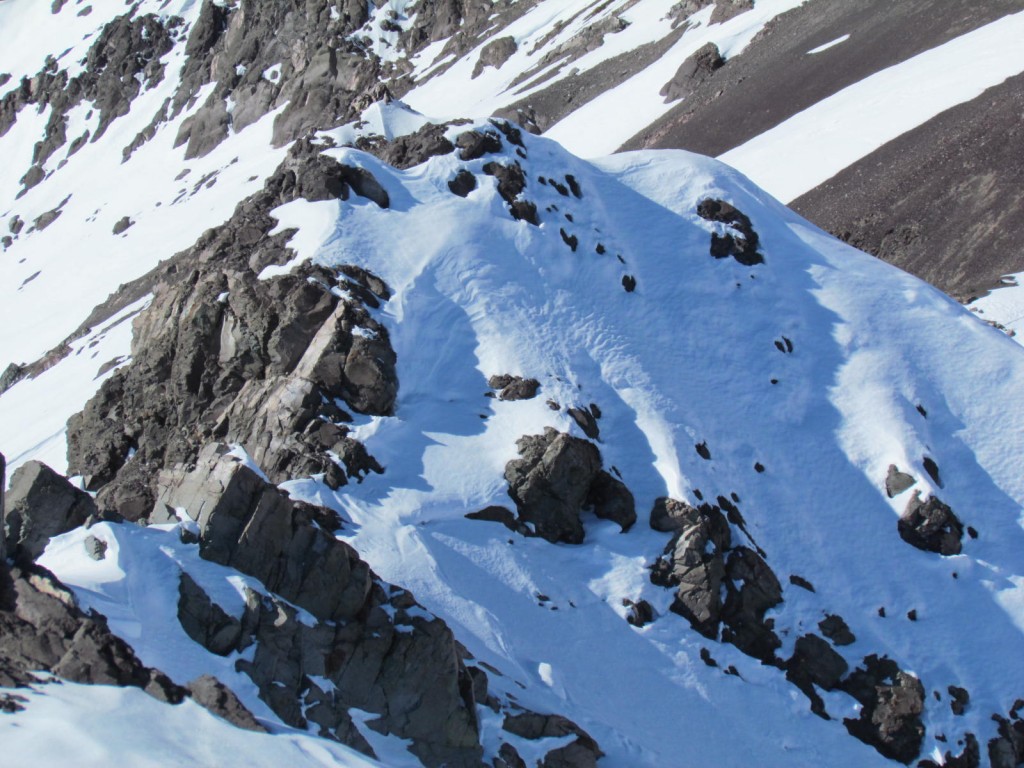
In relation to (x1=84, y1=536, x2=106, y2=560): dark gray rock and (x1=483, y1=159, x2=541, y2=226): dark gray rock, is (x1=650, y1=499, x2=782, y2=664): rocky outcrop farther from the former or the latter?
(x1=84, y1=536, x2=106, y2=560): dark gray rock

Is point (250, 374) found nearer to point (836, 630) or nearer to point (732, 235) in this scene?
Result: point (732, 235)

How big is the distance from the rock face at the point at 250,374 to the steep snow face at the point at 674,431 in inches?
25.8

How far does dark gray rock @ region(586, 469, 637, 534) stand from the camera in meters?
22.5

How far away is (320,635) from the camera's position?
16109mm

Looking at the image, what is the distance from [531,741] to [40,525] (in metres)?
8.23

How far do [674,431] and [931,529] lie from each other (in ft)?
19.5

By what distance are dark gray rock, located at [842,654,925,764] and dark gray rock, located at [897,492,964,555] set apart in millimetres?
3249

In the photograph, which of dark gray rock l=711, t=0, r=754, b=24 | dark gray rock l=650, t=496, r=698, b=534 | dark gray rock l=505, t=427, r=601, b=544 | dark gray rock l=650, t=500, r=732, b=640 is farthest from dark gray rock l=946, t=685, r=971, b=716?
dark gray rock l=711, t=0, r=754, b=24

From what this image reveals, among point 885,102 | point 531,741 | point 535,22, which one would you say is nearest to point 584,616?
point 531,741

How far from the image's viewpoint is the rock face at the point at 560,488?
22.1m

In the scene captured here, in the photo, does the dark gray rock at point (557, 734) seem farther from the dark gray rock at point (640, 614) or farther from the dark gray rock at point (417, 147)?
the dark gray rock at point (417, 147)

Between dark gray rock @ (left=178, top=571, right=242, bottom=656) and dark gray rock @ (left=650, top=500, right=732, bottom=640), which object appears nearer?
dark gray rock @ (left=178, top=571, right=242, bottom=656)

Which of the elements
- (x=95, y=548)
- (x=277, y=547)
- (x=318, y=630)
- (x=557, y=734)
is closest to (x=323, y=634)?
(x=318, y=630)

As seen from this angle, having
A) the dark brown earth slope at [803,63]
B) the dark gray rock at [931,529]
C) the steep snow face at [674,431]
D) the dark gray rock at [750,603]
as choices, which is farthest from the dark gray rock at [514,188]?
the dark brown earth slope at [803,63]
